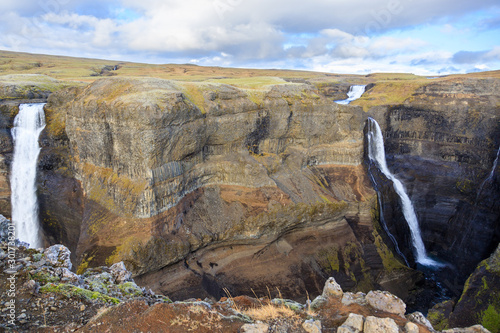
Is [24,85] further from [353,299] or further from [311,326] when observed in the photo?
[353,299]

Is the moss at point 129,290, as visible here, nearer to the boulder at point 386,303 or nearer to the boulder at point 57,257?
the boulder at point 57,257

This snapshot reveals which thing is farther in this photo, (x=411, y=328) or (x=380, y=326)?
(x=411, y=328)

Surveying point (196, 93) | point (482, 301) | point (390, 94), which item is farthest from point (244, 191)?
point (390, 94)

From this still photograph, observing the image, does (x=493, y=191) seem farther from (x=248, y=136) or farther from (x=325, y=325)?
(x=325, y=325)

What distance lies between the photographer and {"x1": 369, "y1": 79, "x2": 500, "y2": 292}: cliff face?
29.3 m

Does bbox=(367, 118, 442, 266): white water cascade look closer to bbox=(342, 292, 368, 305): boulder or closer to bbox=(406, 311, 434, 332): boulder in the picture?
bbox=(342, 292, 368, 305): boulder

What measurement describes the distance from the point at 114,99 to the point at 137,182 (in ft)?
19.6

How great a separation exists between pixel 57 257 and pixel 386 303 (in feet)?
36.4

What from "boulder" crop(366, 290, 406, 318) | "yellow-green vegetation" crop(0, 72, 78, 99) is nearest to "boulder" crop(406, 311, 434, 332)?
"boulder" crop(366, 290, 406, 318)

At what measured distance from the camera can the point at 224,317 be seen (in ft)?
25.0

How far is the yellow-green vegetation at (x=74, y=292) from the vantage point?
25.7ft

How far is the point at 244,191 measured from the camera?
23.3m

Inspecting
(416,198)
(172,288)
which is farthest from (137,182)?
(416,198)

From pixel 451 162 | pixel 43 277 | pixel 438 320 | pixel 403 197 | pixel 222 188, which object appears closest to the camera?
pixel 43 277
